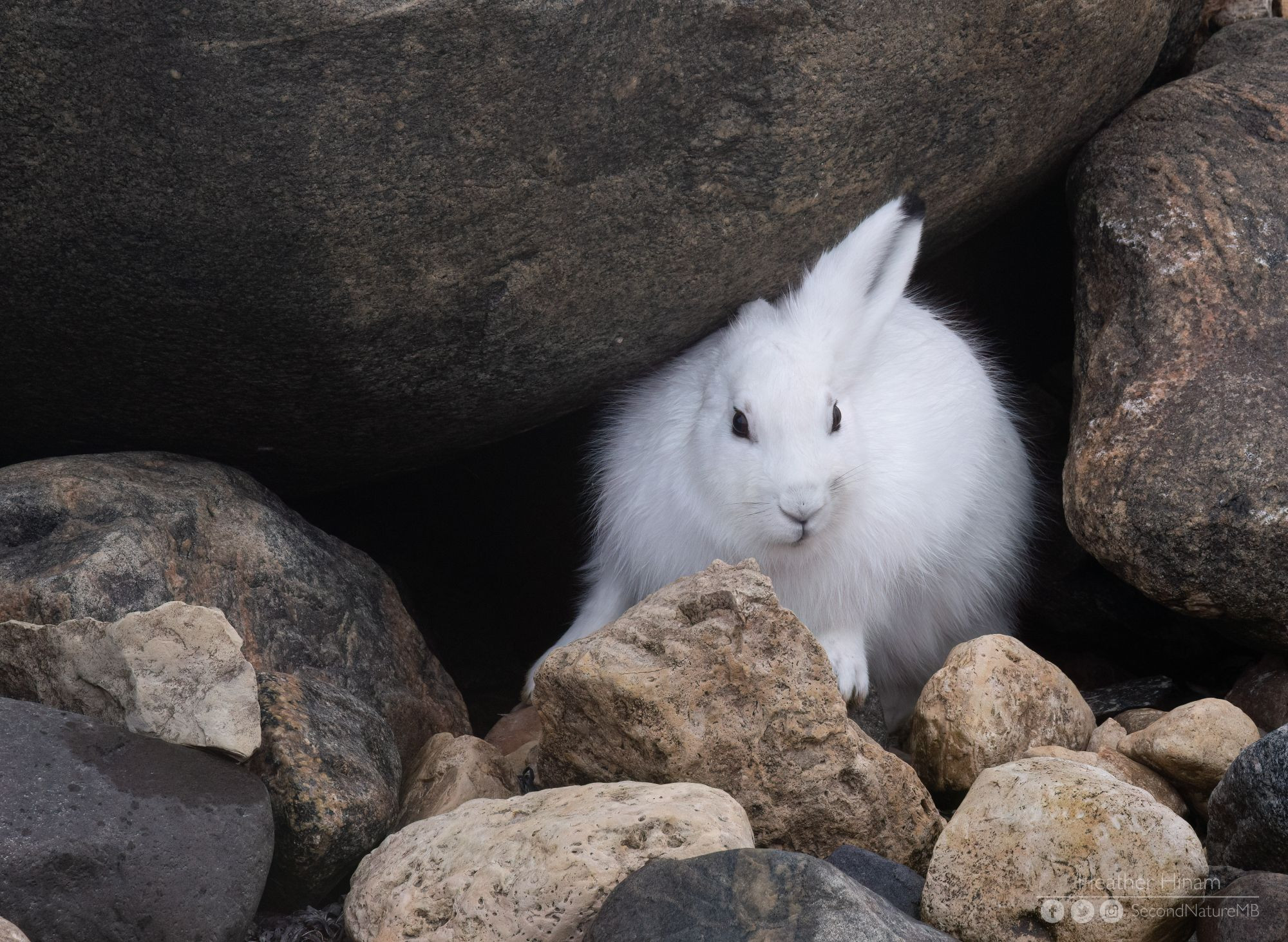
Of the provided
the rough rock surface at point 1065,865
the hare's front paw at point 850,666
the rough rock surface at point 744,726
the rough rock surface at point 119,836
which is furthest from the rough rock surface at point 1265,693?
the rough rock surface at point 119,836

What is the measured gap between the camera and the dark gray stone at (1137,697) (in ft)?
12.2

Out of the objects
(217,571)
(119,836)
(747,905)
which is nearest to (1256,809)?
(747,905)

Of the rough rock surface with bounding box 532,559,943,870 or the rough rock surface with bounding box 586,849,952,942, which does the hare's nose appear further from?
the rough rock surface with bounding box 586,849,952,942

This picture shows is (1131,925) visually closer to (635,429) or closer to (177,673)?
(177,673)

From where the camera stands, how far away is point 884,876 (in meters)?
2.53

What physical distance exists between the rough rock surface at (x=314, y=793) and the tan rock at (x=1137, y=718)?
6.64 feet

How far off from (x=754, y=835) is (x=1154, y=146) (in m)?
2.60

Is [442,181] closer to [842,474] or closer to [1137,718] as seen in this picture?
[842,474]

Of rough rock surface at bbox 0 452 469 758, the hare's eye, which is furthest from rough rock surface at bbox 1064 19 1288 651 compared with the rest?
rough rock surface at bbox 0 452 469 758

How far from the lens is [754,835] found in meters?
2.87

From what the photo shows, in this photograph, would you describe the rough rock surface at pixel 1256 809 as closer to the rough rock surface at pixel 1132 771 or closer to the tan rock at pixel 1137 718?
the rough rock surface at pixel 1132 771

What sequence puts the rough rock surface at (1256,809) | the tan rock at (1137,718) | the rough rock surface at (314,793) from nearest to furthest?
1. the rough rock surface at (1256,809)
2. the rough rock surface at (314,793)
3. the tan rock at (1137,718)

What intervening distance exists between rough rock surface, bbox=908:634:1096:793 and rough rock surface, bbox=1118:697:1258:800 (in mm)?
236

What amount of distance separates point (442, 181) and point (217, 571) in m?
1.23
